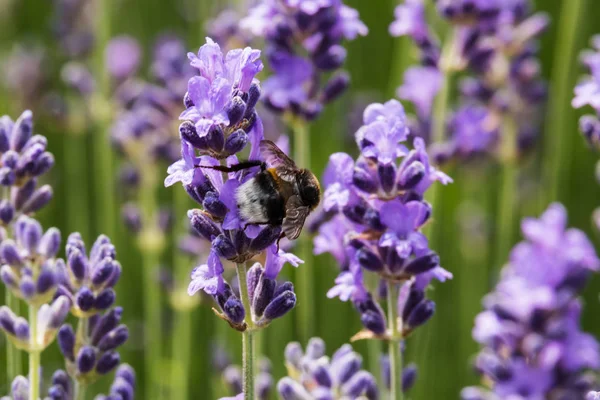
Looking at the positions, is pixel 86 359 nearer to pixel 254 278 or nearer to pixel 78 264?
pixel 78 264

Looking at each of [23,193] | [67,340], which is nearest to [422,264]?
[67,340]

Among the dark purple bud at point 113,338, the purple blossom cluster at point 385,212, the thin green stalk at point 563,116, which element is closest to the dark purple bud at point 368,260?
the purple blossom cluster at point 385,212

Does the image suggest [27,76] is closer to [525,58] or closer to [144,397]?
[144,397]

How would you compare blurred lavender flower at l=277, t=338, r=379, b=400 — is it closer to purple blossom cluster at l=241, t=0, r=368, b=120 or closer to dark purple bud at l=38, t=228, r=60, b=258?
dark purple bud at l=38, t=228, r=60, b=258

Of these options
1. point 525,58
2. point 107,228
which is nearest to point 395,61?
point 525,58

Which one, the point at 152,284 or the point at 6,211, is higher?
the point at 6,211

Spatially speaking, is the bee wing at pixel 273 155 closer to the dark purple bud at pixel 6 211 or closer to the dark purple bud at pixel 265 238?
the dark purple bud at pixel 265 238
